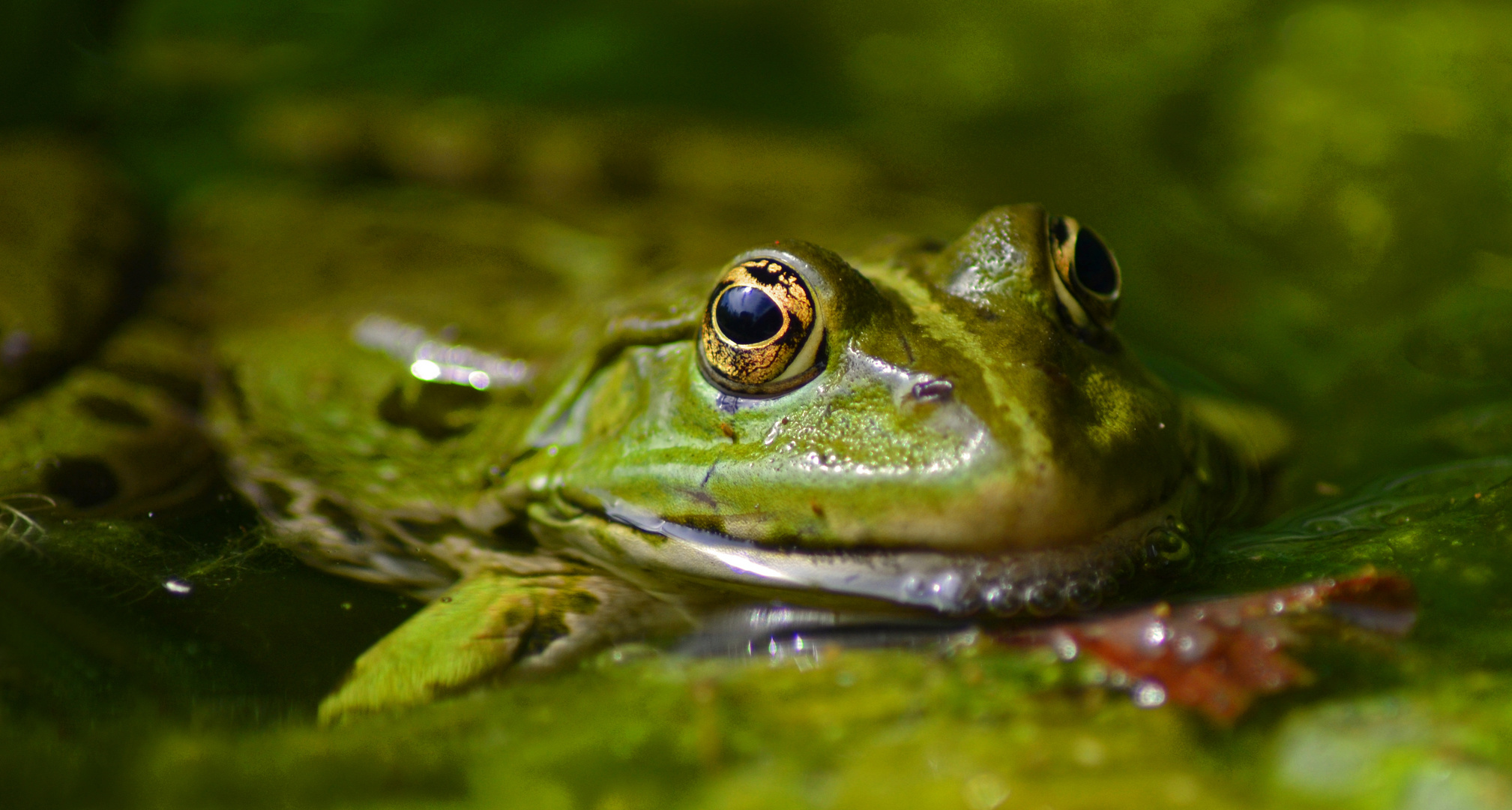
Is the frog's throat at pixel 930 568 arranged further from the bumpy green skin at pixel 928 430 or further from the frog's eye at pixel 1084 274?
the frog's eye at pixel 1084 274

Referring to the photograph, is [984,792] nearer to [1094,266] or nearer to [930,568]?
[930,568]

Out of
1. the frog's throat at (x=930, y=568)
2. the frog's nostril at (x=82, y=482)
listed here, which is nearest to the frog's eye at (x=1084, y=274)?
the frog's throat at (x=930, y=568)

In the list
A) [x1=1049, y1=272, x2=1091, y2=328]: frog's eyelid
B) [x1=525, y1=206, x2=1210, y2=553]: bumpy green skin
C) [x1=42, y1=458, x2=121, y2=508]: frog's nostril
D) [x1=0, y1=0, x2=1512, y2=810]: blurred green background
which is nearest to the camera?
[x1=0, y1=0, x2=1512, y2=810]: blurred green background

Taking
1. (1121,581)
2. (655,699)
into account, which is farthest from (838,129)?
(655,699)

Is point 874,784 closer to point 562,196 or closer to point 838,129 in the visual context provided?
point 562,196

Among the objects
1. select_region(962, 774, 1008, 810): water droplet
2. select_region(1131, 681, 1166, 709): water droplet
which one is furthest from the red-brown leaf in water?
select_region(962, 774, 1008, 810): water droplet

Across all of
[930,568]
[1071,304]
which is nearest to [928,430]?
[930,568]

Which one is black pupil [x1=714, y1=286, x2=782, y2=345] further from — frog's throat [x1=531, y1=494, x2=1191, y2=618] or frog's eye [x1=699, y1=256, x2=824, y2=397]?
frog's throat [x1=531, y1=494, x2=1191, y2=618]
